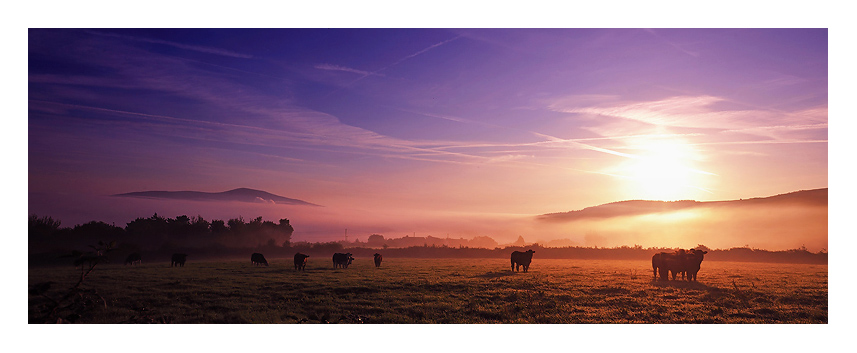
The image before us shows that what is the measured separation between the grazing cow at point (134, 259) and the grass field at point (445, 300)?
8.34 meters

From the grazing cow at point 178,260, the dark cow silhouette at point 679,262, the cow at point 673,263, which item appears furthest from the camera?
the grazing cow at point 178,260

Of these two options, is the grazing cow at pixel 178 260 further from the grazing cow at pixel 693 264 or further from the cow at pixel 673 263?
the grazing cow at pixel 693 264

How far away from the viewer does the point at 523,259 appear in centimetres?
2861

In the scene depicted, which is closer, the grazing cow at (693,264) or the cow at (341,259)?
the grazing cow at (693,264)

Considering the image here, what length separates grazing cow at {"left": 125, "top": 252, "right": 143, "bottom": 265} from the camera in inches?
1167

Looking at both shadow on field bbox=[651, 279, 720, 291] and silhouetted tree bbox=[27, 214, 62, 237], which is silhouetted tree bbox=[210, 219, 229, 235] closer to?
silhouetted tree bbox=[27, 214, 62, 237]

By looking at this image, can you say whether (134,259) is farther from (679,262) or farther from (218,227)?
(679,262)

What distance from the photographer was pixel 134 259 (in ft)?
100.0

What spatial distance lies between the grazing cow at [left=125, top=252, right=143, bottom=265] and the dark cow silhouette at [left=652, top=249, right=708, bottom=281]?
31.9 meters

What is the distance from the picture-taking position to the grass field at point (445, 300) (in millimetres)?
14039

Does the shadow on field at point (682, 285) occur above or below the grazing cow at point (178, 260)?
above

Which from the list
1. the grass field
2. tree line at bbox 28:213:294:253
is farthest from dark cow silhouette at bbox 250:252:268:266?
the grass field

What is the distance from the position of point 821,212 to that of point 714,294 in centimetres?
485

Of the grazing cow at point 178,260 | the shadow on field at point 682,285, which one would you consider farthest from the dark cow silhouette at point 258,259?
the shadow on field at point 682,285
